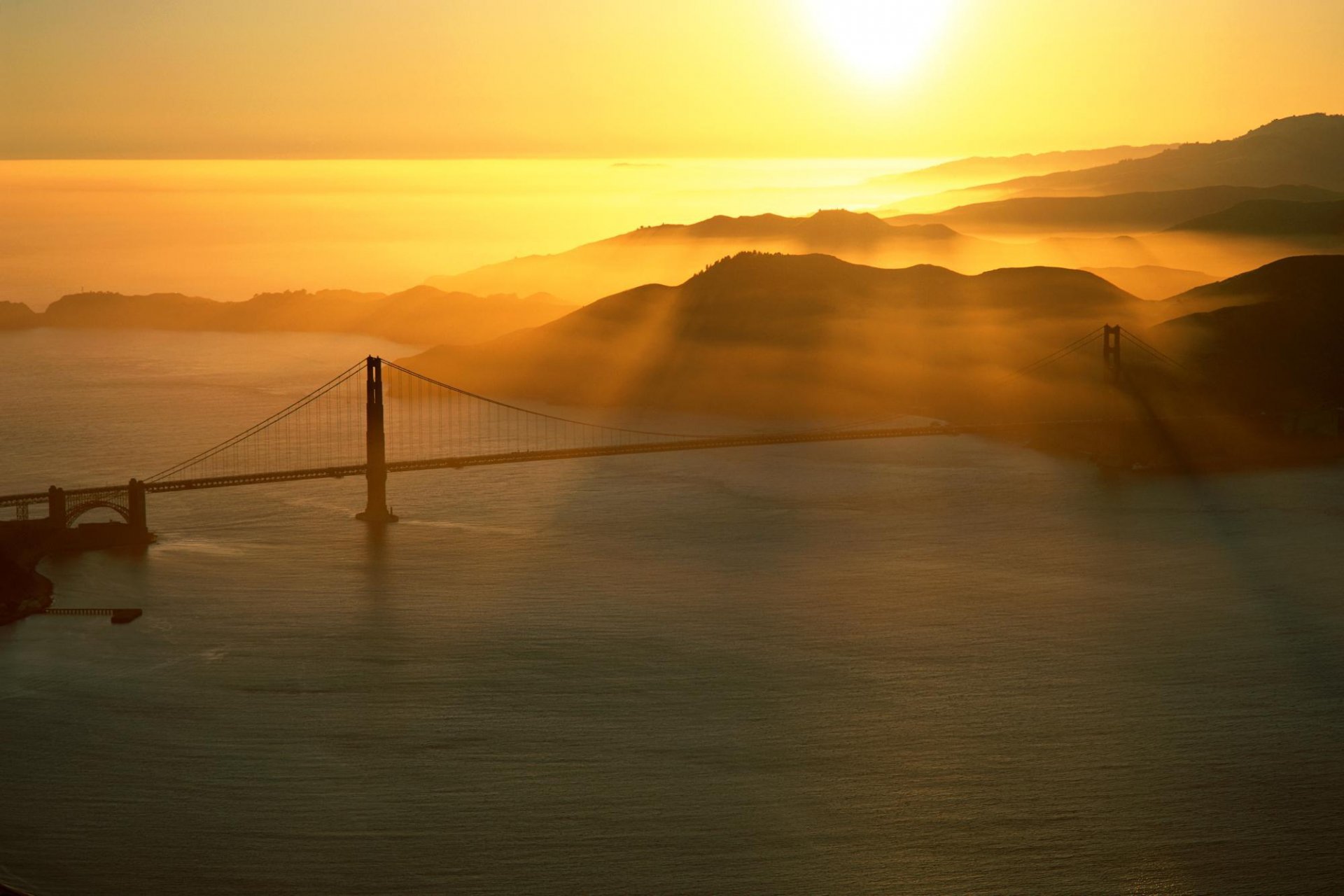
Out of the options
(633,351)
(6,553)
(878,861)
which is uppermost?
(633,351)

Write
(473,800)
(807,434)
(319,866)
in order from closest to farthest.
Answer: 1. (319,866)
2. (473,800)
3. (807,434)

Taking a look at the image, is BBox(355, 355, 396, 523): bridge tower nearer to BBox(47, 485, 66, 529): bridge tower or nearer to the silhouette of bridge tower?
BBox(47, 485, 66, 529): bridge tower

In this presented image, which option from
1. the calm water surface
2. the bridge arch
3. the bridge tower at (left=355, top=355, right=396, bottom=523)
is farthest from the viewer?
the bridge tower at (left=355, top=355, right=396, bottom=523)

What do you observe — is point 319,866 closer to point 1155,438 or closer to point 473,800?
point 473,800

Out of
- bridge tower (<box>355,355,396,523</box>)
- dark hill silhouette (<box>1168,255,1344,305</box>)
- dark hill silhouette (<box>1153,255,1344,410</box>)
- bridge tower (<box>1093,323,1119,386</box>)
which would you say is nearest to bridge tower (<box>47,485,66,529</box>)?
bridge tower (<box>355,355,396,523</box>)

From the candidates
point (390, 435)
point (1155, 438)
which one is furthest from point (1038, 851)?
point (390, 435)

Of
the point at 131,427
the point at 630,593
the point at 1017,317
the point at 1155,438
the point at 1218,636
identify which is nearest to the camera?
the point at 1218,636

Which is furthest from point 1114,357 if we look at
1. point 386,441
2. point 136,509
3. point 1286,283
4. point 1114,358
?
point 136,509
